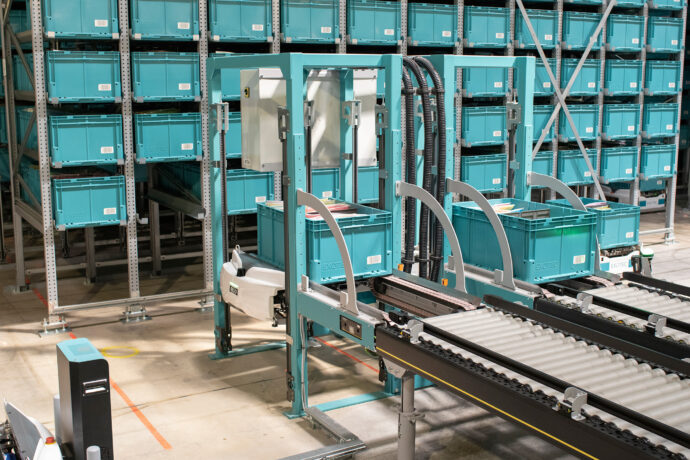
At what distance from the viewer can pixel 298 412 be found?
6.56 m

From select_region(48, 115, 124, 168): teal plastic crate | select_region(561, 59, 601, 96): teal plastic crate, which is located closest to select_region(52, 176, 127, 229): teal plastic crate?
select_region(48, 115, 124, 168): teal plastic crate

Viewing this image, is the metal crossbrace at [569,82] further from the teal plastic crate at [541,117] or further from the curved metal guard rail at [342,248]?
the curved metal guard rail at [342,248]

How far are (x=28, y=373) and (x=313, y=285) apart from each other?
123 inches

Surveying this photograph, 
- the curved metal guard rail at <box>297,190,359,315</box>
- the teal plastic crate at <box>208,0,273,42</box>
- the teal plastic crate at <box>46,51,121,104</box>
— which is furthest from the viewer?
the teal plastic crate at <box>208,0,273,42</box>

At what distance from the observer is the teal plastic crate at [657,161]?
42.6 ft

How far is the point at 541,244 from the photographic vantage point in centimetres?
629

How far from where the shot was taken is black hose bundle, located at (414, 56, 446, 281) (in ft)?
21.4

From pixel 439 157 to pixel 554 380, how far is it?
9.49 feet

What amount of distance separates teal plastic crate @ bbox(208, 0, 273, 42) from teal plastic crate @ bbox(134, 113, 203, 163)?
1.04m

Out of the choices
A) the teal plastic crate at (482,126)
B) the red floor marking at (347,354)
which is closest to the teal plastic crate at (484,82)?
the teal plastic crate at (482,126)

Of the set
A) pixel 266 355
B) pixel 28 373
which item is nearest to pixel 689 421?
pixel 266 355

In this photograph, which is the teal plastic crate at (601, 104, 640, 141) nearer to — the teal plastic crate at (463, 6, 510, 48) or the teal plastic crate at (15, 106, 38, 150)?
the teal plastic crate at (463, 6, 510, 48)

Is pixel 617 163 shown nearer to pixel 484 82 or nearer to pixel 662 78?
pixel 662 78

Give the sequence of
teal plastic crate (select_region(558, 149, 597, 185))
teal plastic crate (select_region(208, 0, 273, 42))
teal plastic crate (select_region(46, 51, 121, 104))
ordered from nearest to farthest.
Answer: teal plastic crate (select_region(46, 51, 121, 104)), teal plastic crate (select_region(208, 0, 273, 42)), teal plastic crate (select_region(558, 149, 597, 185))
